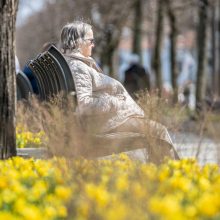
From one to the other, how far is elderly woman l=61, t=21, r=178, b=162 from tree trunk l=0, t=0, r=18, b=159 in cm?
53

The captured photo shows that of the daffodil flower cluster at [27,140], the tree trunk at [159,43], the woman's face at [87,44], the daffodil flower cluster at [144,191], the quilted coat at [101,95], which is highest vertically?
the tree trunk at [159,43]

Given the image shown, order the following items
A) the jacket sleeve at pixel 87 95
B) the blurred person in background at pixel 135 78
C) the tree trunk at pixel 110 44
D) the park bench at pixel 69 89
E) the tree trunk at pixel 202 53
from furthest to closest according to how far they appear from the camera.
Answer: the tree trunk at pixel 110 44 < the tree trunk at pixel 202 53 < the blurred person in background at pixel 135 78 < the jacket sleeve at pixel 87 95 < the park bench at pixel 69 89

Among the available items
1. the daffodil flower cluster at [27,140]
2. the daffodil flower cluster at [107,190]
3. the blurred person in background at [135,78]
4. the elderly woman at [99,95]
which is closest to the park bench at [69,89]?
the elderly woman at [99,95]

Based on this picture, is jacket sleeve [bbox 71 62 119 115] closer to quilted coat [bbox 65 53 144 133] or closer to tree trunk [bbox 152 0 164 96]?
quilted coat [bbox 65 53 144 133]

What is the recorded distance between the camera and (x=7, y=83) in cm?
760

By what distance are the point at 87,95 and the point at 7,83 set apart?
0.86m

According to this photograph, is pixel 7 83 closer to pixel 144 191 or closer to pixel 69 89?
pixel 69 89

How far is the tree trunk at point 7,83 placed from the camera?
299 inches

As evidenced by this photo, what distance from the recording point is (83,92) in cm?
719

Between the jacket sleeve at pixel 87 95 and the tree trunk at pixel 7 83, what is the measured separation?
0.71 meters

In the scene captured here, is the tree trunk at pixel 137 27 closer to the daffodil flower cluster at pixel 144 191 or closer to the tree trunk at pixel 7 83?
the tree trunk at pixel 7 83

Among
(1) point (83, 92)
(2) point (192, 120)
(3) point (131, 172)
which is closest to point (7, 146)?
(1) point (83, 92)

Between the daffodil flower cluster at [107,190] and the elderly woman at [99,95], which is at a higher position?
the elderly woman at [99,95]

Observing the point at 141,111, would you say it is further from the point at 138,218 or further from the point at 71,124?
the point at 138,218
